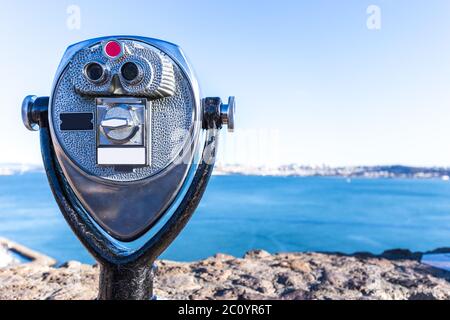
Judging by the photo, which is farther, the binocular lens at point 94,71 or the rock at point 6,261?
the rock at point 6,261

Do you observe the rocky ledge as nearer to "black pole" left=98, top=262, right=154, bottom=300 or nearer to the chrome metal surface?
"black pole" left=98, top=262, right=154, bottom=300

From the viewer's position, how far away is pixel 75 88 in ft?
4.60

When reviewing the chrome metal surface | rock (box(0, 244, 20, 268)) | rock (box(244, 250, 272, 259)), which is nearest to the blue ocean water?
rock (box(0, 244, 20, 268))

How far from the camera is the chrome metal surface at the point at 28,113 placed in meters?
1.56

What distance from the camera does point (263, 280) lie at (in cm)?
242

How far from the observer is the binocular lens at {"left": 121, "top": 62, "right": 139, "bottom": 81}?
4.52 feet

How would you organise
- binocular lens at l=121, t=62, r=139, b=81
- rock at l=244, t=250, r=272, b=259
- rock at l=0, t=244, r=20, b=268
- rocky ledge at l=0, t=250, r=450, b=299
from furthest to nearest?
rock at l=244, t=250, r=272, b=259 < rock at l=0, t=244, r=20, b=268 < rocky ledge at l=0, t=250, r=450, b=299 < binocular lens at l=121, t=62, r=139, b=81

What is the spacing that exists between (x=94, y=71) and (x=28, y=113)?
0.33 meters

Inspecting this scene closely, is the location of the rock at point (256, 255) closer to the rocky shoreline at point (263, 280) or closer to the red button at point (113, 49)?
the rocky shoreline at point (263, 280)

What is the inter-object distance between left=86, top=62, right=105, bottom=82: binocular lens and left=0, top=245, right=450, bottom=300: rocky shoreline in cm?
121

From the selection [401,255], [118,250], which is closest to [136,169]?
[118,250]

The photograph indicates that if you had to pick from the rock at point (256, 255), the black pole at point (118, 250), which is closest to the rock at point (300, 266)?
the rock at point (256, 255)

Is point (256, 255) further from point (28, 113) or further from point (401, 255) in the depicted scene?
point (28, 113)

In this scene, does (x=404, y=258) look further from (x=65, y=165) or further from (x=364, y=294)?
(x=65, y=165)
